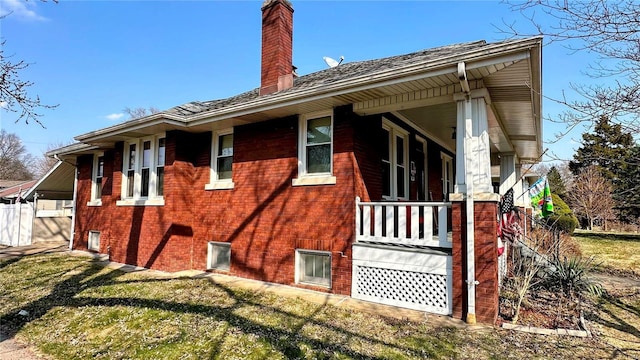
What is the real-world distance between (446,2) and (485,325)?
5.99 m

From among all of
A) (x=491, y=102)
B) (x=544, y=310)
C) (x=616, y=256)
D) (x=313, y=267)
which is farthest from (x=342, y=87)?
(x=616, y=256)

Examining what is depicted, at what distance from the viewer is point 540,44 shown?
466 centimetres

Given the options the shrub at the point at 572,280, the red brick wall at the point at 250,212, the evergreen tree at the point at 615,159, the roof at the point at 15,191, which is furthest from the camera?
the roof at the point at 15,191

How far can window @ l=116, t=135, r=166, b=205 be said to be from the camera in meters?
9.60

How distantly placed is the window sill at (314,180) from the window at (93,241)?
8.84 meters

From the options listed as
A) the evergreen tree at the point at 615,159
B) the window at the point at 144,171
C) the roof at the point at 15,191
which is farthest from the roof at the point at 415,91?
the roof at the point at 15,191

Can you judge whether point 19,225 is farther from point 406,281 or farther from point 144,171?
point 406,281

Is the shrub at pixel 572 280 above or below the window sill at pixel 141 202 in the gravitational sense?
below

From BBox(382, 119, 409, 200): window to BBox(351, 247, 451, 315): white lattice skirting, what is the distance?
7.75 feet

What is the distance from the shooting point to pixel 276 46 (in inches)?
380

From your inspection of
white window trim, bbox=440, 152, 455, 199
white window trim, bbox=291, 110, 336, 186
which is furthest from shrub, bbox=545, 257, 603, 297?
white window trim, bbox=440, 152, 455, 199

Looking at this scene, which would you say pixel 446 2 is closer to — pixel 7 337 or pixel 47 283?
pixel 7 337

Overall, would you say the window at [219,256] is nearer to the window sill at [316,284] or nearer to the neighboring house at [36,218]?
the window sill at [316,284]

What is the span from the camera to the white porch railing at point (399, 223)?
20.0ft
